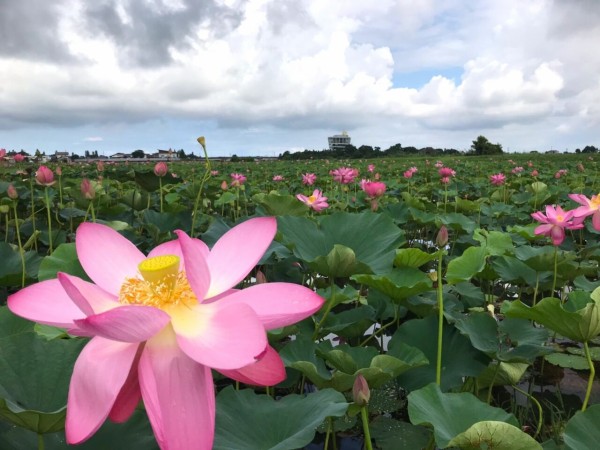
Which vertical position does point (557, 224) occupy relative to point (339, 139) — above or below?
below

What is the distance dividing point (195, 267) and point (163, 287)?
0.07 metres

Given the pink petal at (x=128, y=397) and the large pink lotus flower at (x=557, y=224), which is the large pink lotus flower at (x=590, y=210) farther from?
the pink petal at (x=128, y=397)

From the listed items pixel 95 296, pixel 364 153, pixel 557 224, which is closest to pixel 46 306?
pixel 95 296

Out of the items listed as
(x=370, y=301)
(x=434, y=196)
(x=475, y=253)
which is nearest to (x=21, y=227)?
(x=370, y=301)

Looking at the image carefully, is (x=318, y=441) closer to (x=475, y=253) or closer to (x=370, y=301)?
(x=370, y=301)

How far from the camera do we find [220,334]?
479 mm

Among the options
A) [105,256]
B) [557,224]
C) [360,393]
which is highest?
[105,256]

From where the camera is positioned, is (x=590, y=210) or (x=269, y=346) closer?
(x=269, y=346)

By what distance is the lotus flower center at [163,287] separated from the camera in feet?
1.80

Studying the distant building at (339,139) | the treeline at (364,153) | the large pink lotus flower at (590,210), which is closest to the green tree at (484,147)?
the treeline at (364,153)

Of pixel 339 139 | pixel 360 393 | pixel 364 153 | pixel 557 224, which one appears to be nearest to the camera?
pixel 360 393

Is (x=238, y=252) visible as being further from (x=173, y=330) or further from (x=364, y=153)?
(x=364, y=153)

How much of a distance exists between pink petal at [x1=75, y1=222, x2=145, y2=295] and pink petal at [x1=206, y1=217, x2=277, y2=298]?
0.11 m

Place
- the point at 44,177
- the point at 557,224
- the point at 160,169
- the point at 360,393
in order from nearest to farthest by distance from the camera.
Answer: the point at 360,393, the point at 557,224, the point at 44,177, the point at 160,169
